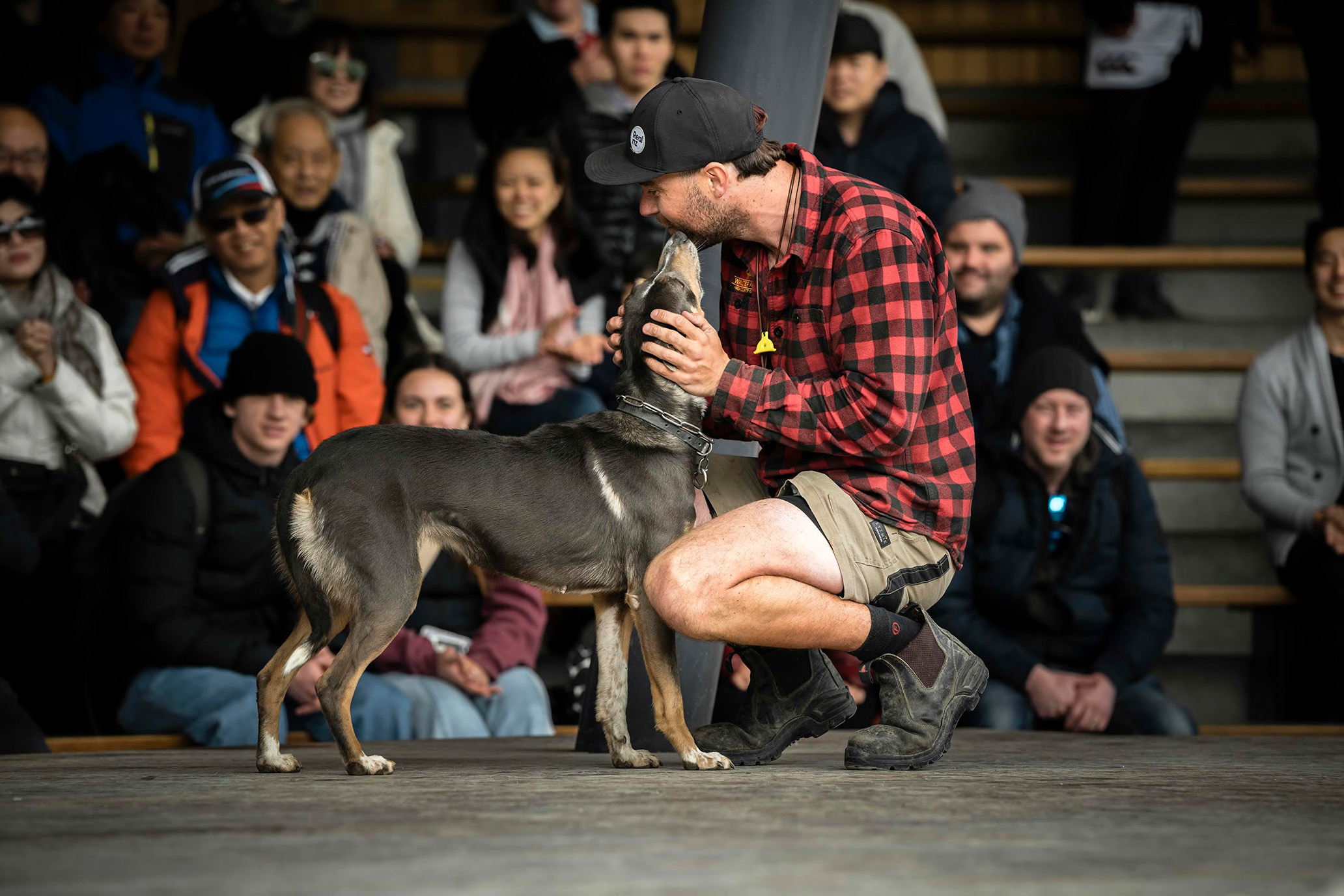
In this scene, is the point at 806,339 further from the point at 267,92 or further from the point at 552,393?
the point at 267,92

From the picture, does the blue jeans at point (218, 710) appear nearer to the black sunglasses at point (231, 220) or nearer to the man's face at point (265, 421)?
the man's face at point (265, 421)

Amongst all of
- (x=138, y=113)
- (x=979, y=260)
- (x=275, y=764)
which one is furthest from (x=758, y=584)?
(x=138, y=113)

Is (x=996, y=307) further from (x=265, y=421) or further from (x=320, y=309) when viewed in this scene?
(x=265, y=421)

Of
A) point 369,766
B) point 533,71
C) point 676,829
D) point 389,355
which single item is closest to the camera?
point 676,829

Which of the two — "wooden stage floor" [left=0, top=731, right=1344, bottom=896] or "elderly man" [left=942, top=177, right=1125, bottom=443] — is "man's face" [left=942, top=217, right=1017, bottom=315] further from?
"wooden stage floor" [left=0, top=731, right=1344, bottom=896]

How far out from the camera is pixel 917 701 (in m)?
3.32

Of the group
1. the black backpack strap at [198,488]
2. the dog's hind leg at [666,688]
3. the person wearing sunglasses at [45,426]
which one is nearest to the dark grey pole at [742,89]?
the dog's hind leg at [666,688]

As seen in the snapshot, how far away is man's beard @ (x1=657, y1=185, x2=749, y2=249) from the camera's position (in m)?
3.32

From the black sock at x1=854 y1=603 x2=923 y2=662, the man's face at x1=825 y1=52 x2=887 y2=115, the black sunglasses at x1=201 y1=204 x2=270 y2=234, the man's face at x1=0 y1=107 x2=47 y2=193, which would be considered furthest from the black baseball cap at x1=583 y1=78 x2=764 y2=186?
the man's face at x1=0 y1=107 x2=47 y2=193

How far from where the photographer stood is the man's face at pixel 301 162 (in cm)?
602

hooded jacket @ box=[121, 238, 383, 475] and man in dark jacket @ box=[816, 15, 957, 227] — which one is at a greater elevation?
man in dark jacket @ box=[816, 15, 957, 227]

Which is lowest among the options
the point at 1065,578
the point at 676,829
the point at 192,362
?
the point at 676,829

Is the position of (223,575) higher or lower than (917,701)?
lower

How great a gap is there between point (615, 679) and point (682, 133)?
4.16 ft
